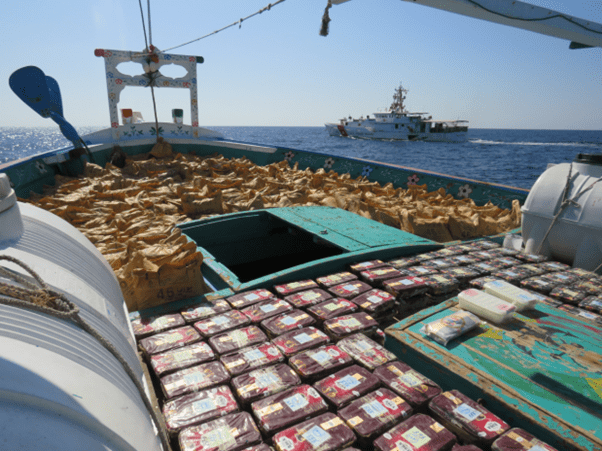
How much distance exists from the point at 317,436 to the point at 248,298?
158 centimetres

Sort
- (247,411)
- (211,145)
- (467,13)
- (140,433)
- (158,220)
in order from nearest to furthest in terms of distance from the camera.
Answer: (140,433), (247,411), (467,13), (158,220), (211,145)

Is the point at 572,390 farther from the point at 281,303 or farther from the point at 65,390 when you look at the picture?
the point at 65,390

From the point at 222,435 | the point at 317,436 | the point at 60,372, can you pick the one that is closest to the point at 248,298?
the point at 222,435

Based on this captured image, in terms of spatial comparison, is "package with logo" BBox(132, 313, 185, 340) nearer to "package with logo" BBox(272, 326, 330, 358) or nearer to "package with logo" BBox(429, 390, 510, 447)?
"package with logo" BBox(272, 326, 330, 358)

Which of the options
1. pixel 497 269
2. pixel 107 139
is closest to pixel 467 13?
pixel 497 269

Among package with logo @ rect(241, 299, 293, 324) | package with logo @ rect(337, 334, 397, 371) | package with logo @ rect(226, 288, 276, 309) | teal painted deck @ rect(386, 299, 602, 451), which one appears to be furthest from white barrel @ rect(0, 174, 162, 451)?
teal painted deck @ rect(386, 299, 602, 451)

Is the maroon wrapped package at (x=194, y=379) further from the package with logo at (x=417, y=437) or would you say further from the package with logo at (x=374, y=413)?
the package with logo at (x=417, y=437)

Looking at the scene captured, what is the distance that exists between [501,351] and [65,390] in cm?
281

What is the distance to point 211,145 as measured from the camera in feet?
40.0

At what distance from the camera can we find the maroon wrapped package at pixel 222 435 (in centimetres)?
187

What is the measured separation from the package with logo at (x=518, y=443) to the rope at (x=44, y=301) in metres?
1.76

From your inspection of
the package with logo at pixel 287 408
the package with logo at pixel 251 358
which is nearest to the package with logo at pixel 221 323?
the package with logo at pixel 251 358

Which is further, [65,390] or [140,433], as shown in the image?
[140,433]

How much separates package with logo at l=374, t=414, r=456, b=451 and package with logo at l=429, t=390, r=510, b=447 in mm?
77
